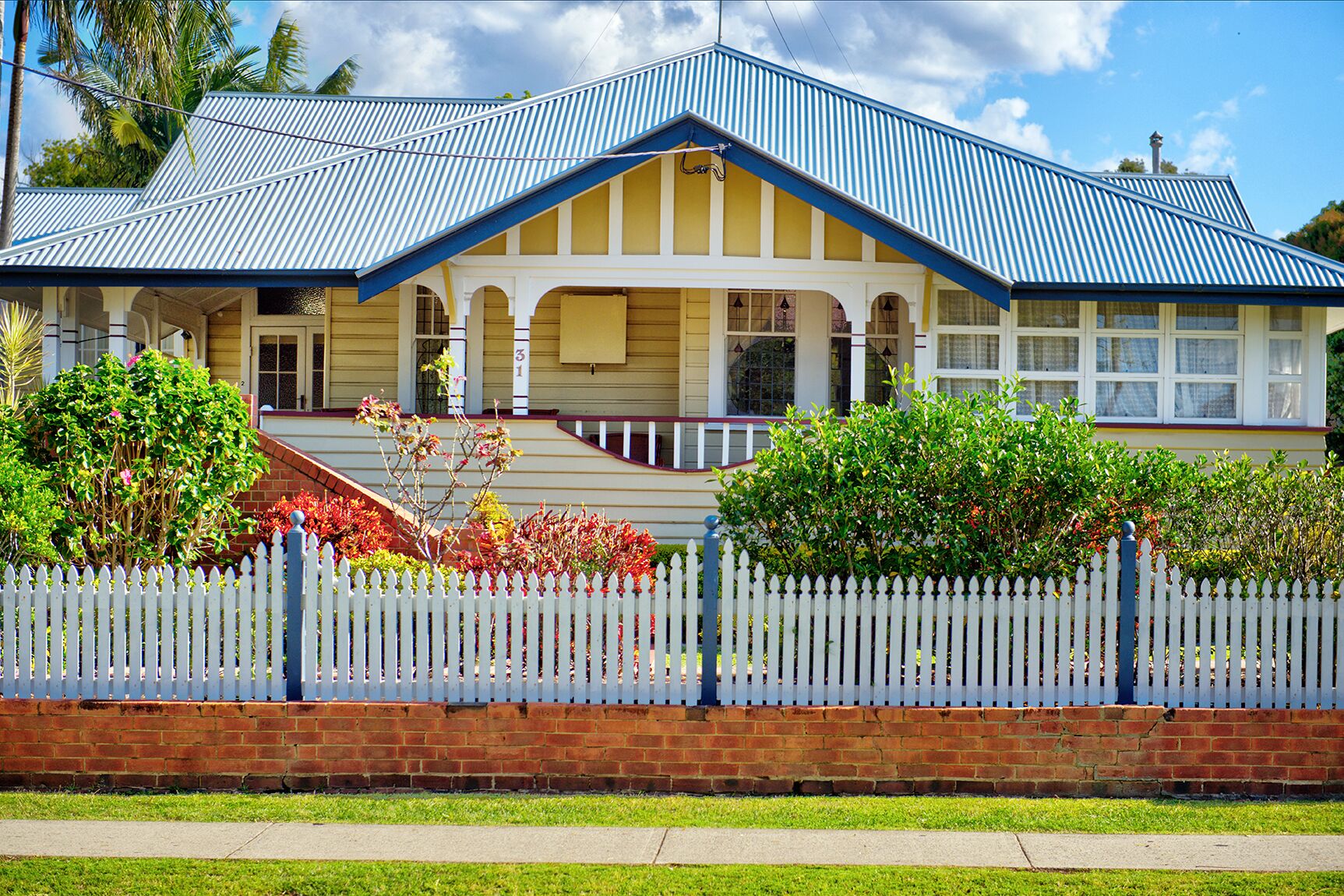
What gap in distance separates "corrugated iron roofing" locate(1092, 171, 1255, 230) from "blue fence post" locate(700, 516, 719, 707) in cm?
1621

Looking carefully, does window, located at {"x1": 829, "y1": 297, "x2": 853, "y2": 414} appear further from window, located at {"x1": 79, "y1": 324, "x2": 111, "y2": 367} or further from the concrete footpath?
the concrete footpath

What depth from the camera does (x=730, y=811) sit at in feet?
26.7

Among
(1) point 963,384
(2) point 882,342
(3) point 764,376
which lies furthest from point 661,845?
(2) point 882,342

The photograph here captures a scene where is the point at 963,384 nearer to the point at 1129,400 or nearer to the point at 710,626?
the point at 1129,400

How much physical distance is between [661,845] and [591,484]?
8.46 meters

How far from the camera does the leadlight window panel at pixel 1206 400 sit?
1694 cm

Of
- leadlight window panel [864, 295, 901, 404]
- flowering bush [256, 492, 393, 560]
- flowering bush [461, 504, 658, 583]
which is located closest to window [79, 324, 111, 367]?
flowering bush [256, 492, 393, 560]

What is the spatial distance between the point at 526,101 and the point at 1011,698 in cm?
1527

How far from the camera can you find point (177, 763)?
8664 mm

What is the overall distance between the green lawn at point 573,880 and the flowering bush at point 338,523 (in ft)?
18.1

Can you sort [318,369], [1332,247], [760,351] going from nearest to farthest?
1. [760,351]
2. [318,369]
3. [1332,247]

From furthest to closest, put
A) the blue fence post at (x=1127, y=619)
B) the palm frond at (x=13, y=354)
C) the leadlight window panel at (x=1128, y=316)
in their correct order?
the leadlight window panel at (x=1128, y=316), the palm frond at (x=13, y=354), the blue fence post at (x=1127, y=619)

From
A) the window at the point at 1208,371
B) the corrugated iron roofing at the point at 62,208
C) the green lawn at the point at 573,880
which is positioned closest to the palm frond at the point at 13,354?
the green lawn at the point at 573,880

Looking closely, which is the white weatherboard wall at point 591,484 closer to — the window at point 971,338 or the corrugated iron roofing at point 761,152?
the corrugated iron roofing at point 761,152
